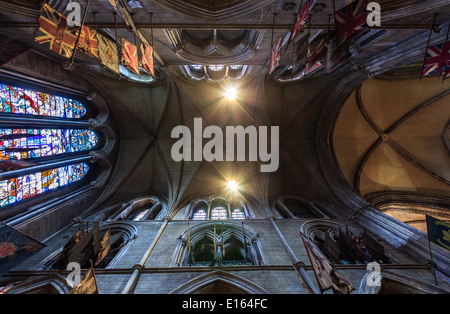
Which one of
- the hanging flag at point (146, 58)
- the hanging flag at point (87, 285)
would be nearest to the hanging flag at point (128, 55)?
the hanging flag at point (146, 58)

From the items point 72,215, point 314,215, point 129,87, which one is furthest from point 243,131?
point 72,215

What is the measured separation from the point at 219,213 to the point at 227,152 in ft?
17.2

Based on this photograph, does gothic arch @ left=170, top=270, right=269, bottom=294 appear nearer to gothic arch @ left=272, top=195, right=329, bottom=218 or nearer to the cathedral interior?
the cathedral interior

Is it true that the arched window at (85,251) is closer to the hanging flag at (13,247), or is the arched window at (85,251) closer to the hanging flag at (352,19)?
the hanging flag at (13,247)

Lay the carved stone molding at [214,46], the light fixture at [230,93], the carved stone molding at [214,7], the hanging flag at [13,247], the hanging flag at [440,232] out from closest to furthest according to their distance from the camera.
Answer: the hanging flag at [440,232] → the hanging flag at [13,247] → the carved stone molding at [214,7] → the carved stone molding at [214,46] → the light fixture at [230,93]

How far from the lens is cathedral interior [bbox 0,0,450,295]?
5.39 meters

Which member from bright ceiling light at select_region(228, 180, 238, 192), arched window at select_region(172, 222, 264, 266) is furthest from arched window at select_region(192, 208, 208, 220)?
bright ceiling light at select_region(228, 180, 238, 192)

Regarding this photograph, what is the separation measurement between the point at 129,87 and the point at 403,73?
54.1 feet

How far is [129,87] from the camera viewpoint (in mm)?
12188

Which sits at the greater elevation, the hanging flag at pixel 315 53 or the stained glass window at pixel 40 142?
the hanging flag at pixel 315 53

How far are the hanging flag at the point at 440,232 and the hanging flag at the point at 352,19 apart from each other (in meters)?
4.98

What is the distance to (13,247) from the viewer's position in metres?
4.69

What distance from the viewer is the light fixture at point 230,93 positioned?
12377 mm

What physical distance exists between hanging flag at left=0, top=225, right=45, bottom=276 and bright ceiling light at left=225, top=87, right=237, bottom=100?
1151 centimetres
